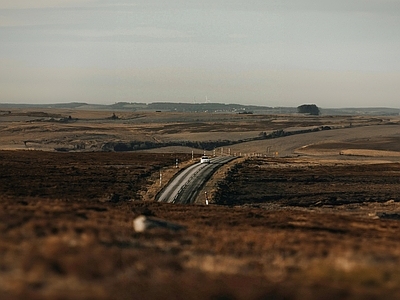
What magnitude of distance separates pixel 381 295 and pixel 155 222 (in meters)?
14.9

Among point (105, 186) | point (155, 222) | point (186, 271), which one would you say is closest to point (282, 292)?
point (186, 271)

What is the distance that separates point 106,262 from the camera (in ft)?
61.6

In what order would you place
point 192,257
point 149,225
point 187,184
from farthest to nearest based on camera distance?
1. point 187,184
2. point 149,225
3. point 192,257

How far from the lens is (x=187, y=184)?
76.9 meters

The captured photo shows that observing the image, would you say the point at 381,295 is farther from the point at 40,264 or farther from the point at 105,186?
the point at 105,186

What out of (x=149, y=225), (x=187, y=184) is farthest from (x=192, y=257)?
(x=187, y=184)

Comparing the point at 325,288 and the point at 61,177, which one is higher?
the point at 325,288

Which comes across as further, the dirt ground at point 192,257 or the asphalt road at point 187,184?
the asphalt road at point 187,184

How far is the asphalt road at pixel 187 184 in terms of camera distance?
67125mm

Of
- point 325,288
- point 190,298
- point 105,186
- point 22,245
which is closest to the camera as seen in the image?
point 190,298

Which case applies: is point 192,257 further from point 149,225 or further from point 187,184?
point 187,184

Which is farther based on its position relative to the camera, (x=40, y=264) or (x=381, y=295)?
(x=40, y=264)

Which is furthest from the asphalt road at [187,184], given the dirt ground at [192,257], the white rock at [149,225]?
the white rock at [149,225]

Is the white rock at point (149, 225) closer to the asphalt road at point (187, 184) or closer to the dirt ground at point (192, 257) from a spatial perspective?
the dirt ground at point (192, 257)
